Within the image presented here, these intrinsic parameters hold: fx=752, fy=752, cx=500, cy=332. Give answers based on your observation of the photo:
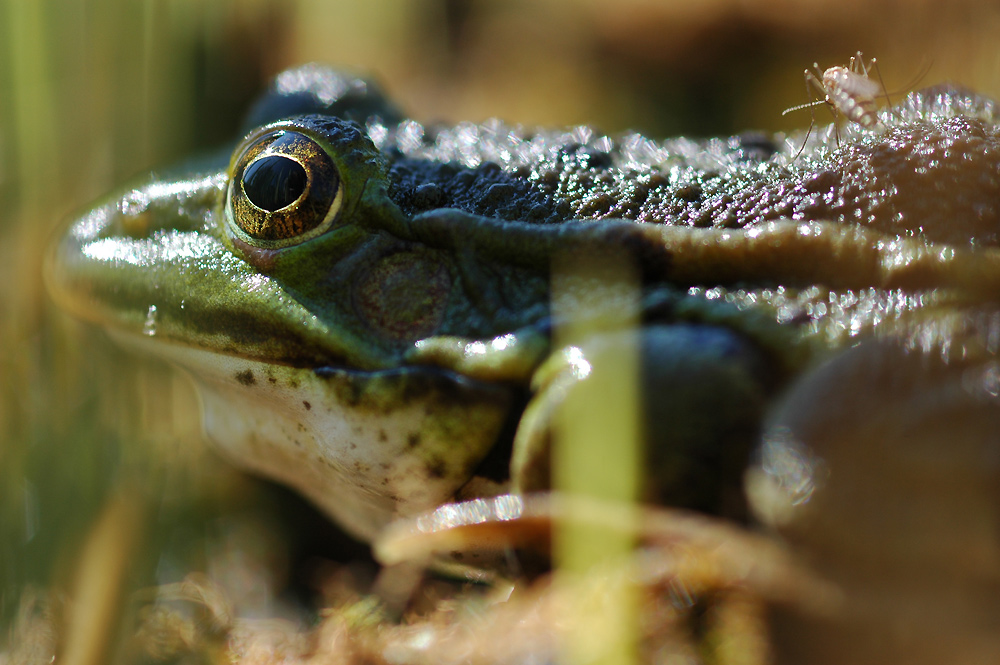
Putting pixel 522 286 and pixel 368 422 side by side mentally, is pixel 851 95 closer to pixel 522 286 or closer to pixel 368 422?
pixel 522 286

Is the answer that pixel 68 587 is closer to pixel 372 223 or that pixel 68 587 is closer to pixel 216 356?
pixel 216 356

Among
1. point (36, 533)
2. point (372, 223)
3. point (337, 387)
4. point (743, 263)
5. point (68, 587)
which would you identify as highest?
point (372, 223)

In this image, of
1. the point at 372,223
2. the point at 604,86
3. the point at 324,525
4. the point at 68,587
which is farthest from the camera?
the point at 604,86

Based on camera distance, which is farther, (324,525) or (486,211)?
(324,525)

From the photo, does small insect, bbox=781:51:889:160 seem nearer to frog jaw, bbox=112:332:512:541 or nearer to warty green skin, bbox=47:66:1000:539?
warty green skin, bbox=47:66:1000:539

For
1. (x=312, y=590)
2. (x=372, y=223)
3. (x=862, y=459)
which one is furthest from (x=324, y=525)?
(x=862, y=459)

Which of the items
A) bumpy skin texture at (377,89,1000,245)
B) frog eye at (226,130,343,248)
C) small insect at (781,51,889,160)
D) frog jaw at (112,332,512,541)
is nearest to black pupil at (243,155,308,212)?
frog eye at (226,130,343,248)

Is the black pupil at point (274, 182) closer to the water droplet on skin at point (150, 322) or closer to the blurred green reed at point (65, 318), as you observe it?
the water droplet on skin at point (150, 322)

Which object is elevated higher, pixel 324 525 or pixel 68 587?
pixel 324 525
